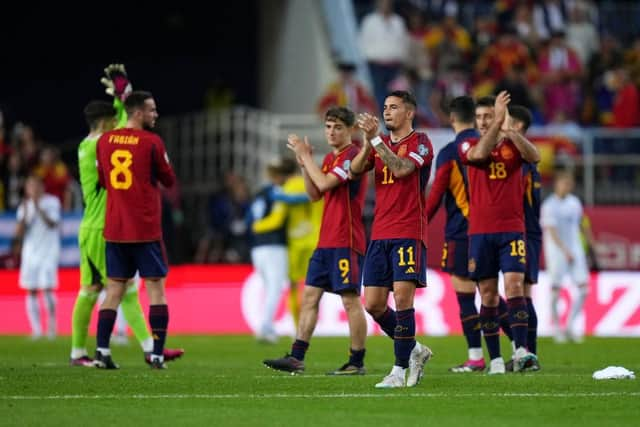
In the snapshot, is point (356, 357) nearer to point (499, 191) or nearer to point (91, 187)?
point (499, 191)

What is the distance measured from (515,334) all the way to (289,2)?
1718 cm

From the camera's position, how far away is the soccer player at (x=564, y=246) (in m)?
19.9

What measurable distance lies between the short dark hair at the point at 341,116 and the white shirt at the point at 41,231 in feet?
30.1

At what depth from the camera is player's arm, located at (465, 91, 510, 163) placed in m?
11.9

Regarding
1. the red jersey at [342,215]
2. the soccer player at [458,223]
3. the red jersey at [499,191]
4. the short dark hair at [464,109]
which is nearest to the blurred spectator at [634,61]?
the soccer player at [458,223]

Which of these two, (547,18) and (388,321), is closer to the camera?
(388,321)

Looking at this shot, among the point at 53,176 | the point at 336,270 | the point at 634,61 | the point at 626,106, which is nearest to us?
the point at 336,270

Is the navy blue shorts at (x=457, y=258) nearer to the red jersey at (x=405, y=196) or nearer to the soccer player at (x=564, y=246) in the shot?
the red jersey at (x=405, y=196)

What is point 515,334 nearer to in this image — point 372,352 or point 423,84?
point 372,352

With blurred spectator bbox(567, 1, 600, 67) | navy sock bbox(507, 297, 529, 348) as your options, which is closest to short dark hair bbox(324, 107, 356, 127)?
navy sock bbox(507, 297, 529, 348)

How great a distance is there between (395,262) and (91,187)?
376 cm

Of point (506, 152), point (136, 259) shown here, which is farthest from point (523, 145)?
point (136, 259)

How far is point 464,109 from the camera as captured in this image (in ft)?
43.4

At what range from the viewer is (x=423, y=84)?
2769 cm
